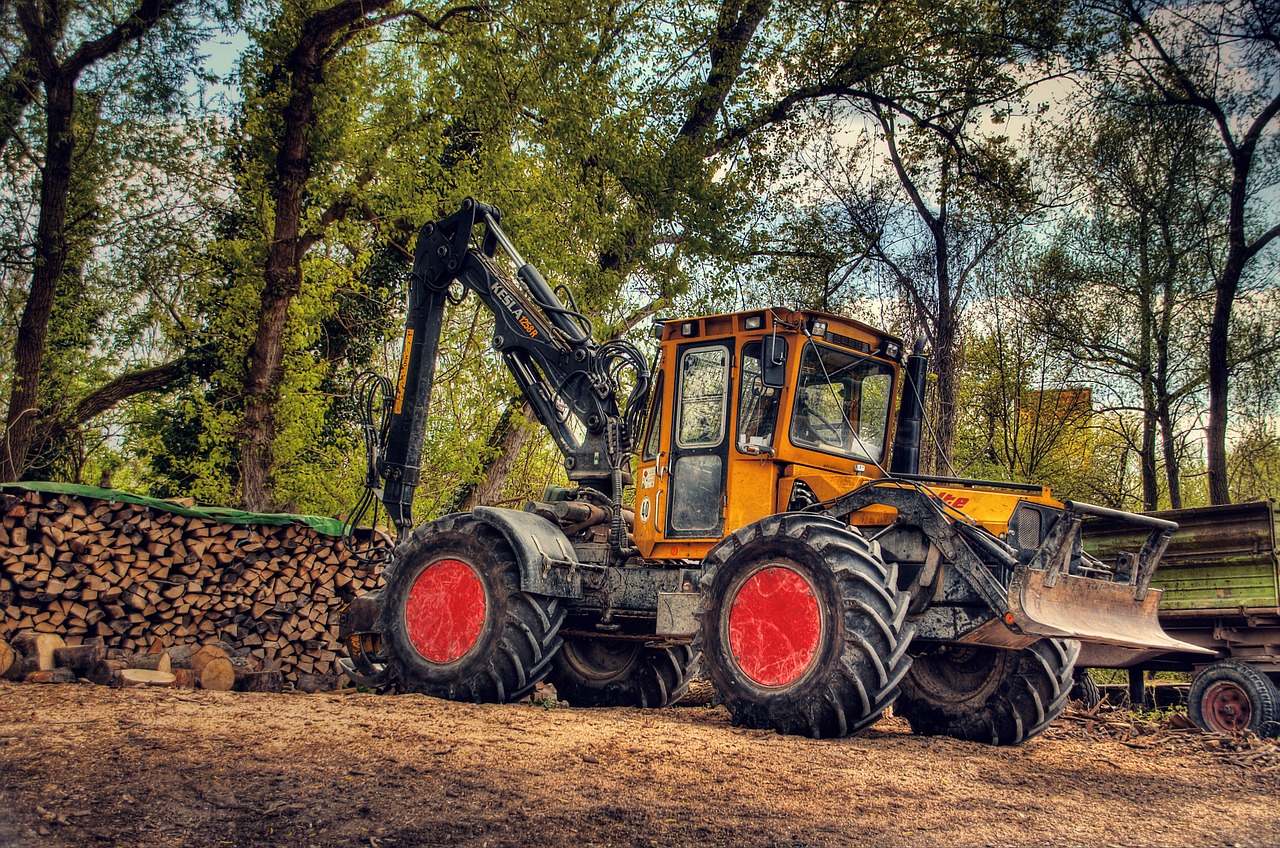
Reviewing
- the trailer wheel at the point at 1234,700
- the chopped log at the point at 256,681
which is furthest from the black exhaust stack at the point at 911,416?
the chopped log at the point at 256,681

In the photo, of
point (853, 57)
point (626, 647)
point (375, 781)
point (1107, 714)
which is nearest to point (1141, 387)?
point (853, 57)

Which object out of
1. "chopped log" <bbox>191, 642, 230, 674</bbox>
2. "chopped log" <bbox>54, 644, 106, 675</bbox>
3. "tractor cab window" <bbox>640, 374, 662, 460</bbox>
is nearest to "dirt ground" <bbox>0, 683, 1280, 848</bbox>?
"chopped log" <bbox>54, 644, 106, 675</bbox>

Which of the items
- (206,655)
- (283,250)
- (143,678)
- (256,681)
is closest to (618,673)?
(256,681)

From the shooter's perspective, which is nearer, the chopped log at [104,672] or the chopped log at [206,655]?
the chopped log at [104,672]

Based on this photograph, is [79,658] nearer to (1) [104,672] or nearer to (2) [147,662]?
(1) [104,672]

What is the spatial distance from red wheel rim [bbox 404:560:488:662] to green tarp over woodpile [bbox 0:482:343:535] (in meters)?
2.64

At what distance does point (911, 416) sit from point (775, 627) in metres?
2.62

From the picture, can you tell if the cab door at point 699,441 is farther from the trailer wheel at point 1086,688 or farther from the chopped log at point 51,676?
the chopped log at point 51,676

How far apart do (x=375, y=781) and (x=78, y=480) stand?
14755 mm

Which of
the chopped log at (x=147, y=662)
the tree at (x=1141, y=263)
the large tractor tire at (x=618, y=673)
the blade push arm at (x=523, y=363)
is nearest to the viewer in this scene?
the blade push arm at (x=523, y=363)

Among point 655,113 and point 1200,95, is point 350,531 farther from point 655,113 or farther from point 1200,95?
point 1200,95

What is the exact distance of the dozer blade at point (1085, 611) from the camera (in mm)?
5727

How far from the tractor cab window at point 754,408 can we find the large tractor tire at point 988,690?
1900mm

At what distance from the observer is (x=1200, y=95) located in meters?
15.9
